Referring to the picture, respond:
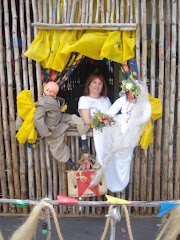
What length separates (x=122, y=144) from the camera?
119 inches

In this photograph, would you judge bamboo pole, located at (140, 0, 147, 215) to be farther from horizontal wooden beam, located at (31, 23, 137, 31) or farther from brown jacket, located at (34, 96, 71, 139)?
brown jacket, located at (34, 96, 71, 139)

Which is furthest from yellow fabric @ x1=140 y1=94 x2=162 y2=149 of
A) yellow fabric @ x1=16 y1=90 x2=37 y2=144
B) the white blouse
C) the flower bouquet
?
yellow fabric @ x1=16 y1=90 x2=37 y2=144

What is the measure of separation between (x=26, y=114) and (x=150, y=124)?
1.61 meters

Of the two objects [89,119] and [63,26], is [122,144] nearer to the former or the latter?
[89,119]

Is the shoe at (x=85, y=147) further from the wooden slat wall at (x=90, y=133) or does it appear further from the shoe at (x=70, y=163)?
the shoe at (x=70, y=163)

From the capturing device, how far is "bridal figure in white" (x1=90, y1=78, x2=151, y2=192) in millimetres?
2998

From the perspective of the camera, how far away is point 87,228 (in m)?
3.28

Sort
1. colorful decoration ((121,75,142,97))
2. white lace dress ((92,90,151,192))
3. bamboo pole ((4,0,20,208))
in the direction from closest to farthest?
1. colorful decoration ((121,75,142,97))
2. white lace dress ((92,90,151,192))
3. bamboo pole ((4,0,20,208))

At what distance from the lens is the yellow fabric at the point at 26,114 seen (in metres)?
3.13

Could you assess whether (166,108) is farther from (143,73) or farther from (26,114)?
(26,114)

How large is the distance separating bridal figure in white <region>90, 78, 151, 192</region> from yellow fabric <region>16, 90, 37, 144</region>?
2.78 feet

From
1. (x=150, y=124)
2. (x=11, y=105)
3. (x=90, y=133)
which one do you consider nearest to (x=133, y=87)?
(x=150, y=124)

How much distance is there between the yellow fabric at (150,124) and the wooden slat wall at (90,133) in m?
0.13

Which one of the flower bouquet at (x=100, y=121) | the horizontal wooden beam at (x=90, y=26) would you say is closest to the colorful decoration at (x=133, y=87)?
the flower bouquet at (x=100, y=121)
